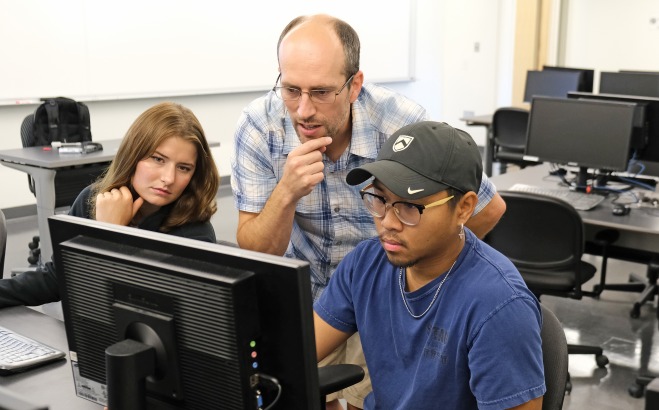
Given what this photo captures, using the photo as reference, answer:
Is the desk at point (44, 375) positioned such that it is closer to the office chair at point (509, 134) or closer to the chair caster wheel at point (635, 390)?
the chair caster wheel at point (635, 390)

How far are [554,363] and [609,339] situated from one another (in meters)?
2.57

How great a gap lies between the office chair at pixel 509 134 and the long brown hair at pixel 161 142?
4573 mm

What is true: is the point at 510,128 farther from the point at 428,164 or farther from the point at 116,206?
the point at 428,164

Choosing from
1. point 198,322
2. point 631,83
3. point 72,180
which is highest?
point 198,322

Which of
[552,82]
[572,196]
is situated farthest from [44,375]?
[552,82]

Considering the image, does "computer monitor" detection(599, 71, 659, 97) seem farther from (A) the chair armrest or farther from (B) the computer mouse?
(A) the chair armrest

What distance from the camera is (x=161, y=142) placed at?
2.17m

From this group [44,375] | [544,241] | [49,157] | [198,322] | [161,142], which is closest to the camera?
[198,322]

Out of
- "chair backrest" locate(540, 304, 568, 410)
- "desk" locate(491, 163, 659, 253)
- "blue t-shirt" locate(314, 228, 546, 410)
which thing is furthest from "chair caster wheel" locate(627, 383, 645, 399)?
"blue t-shirt" locate(314, 228, 546, 410)

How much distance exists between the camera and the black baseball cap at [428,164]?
1437 mm

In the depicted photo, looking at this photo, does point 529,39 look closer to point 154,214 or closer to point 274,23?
point 274,23

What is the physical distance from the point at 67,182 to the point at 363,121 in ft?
9.96

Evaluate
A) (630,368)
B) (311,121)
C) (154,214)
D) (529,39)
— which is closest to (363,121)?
(311,121)

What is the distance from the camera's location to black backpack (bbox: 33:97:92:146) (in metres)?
4.87
